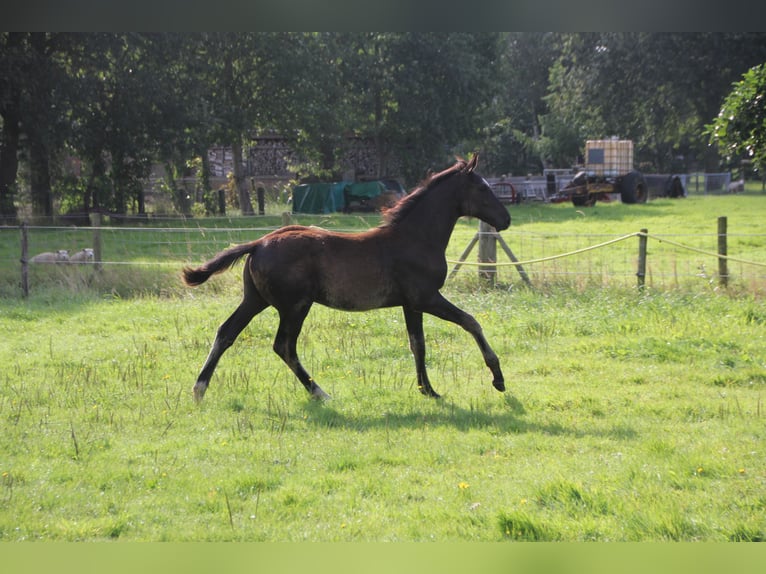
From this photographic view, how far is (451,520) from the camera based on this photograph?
4445 mm

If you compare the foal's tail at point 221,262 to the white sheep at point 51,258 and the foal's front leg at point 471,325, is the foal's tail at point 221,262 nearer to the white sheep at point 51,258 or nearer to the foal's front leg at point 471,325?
the foal's front leg at point 471,325

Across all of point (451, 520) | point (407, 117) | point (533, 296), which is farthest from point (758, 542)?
point (407, 117)

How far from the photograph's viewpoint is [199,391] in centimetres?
689

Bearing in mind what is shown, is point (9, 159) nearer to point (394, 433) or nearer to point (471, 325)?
point (471, 325)

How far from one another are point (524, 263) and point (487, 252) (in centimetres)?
98

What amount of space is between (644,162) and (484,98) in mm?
21643

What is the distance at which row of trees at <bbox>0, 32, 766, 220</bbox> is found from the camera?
960 inches

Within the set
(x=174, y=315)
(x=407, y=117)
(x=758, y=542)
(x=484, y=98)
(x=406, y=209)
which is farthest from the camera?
(x=484, y=98)

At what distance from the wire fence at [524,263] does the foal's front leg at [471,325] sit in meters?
4.34

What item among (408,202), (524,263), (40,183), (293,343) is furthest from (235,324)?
(40,183)

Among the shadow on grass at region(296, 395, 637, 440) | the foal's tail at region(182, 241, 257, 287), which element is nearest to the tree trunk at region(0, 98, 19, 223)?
the foal's tail at region(182, 241, 257, 287)

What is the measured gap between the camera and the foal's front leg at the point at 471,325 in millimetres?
7062

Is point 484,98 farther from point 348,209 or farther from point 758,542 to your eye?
point 758,542

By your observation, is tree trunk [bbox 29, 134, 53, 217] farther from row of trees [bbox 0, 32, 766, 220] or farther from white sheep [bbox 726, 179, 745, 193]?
white sheep [bbox 726, 179, 745, 193]
